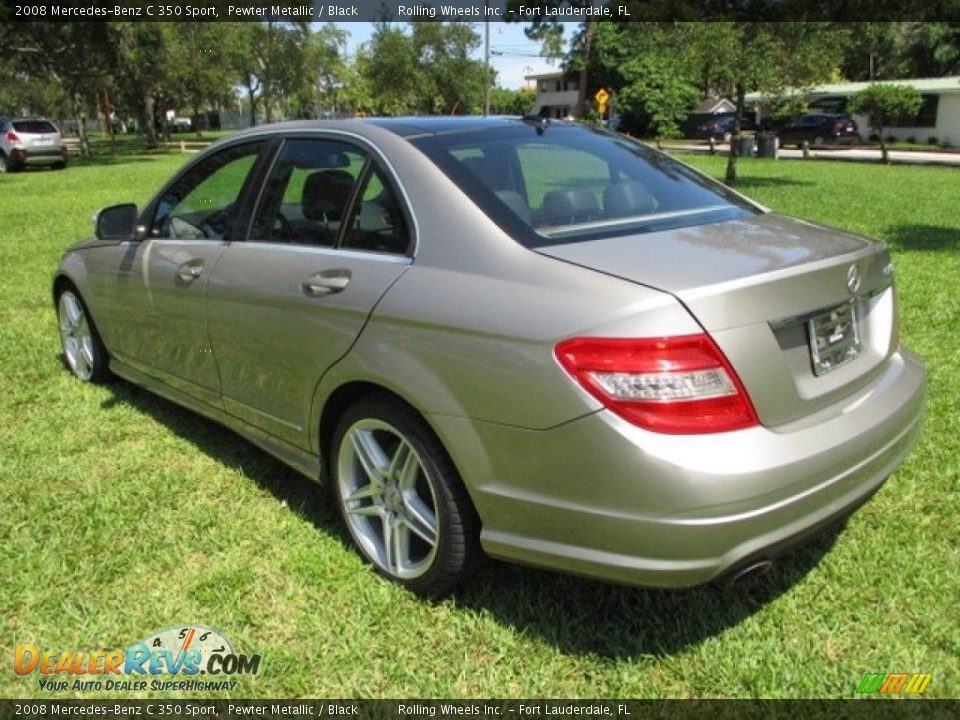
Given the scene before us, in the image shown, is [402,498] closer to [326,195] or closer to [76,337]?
[326,195]

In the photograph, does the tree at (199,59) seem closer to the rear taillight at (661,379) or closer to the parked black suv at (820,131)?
the parked black suv at (820,131)

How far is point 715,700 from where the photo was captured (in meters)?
2.37

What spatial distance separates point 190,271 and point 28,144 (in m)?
26.9

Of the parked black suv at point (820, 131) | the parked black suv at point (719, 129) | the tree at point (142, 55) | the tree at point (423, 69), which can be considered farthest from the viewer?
the tree at point (423, 69)

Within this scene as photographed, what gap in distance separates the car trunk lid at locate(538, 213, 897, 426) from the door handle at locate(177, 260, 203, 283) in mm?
1802

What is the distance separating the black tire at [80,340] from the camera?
193 inches

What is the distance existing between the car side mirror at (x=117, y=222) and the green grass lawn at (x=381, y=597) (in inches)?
40.7

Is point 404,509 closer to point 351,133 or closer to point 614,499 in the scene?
point 614,499

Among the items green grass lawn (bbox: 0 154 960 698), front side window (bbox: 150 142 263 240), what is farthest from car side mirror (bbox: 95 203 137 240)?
green grass lawn (bbox: 0 154 960 698)

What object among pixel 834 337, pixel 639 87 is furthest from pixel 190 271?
pixel 639 87

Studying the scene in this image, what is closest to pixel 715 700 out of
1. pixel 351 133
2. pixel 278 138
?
pixel 351 133

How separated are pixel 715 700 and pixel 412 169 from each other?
1896mm

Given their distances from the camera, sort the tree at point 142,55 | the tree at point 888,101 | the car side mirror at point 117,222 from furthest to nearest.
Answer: the tree at point 888,101, the tree at point 142,55, the car side mirror at point 117,222

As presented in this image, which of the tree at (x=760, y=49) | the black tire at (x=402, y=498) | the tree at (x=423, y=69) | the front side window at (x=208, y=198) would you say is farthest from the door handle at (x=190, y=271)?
the tree at (x=423, y=69)
